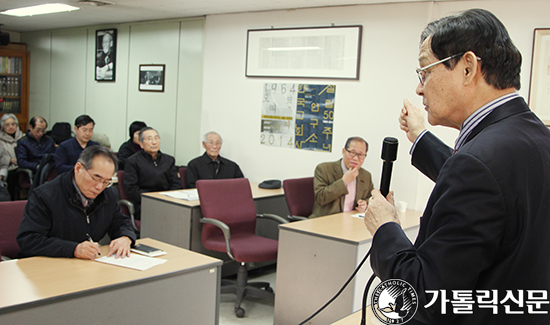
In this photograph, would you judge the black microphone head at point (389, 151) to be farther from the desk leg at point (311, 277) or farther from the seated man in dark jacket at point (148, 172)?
the seated man in dark jacket at point (148, 172)

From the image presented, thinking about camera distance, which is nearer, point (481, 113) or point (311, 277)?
point (481, 113)

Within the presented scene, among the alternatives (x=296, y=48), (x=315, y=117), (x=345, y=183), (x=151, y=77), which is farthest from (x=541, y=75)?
(x=151, y=77)

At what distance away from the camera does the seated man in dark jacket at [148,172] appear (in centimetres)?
469

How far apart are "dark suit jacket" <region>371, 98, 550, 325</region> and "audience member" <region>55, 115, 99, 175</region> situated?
190 inches

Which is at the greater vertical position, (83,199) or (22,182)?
(83,199)

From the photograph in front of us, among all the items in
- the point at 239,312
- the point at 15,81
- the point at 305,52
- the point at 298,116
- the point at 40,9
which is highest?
the point at 40,9

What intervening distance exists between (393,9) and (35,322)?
3920 millimetres

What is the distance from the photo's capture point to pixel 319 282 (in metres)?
3.21

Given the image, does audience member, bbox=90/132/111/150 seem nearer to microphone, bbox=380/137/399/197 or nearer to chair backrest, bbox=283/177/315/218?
chair backrest, bbox=283/177/315/218

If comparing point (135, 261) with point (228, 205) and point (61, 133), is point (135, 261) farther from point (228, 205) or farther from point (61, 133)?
point (61, 133)

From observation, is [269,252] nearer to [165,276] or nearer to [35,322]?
[165,276]

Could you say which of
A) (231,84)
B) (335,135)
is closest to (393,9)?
(335,135)

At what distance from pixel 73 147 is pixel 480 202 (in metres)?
5.04

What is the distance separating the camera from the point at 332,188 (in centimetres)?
407
